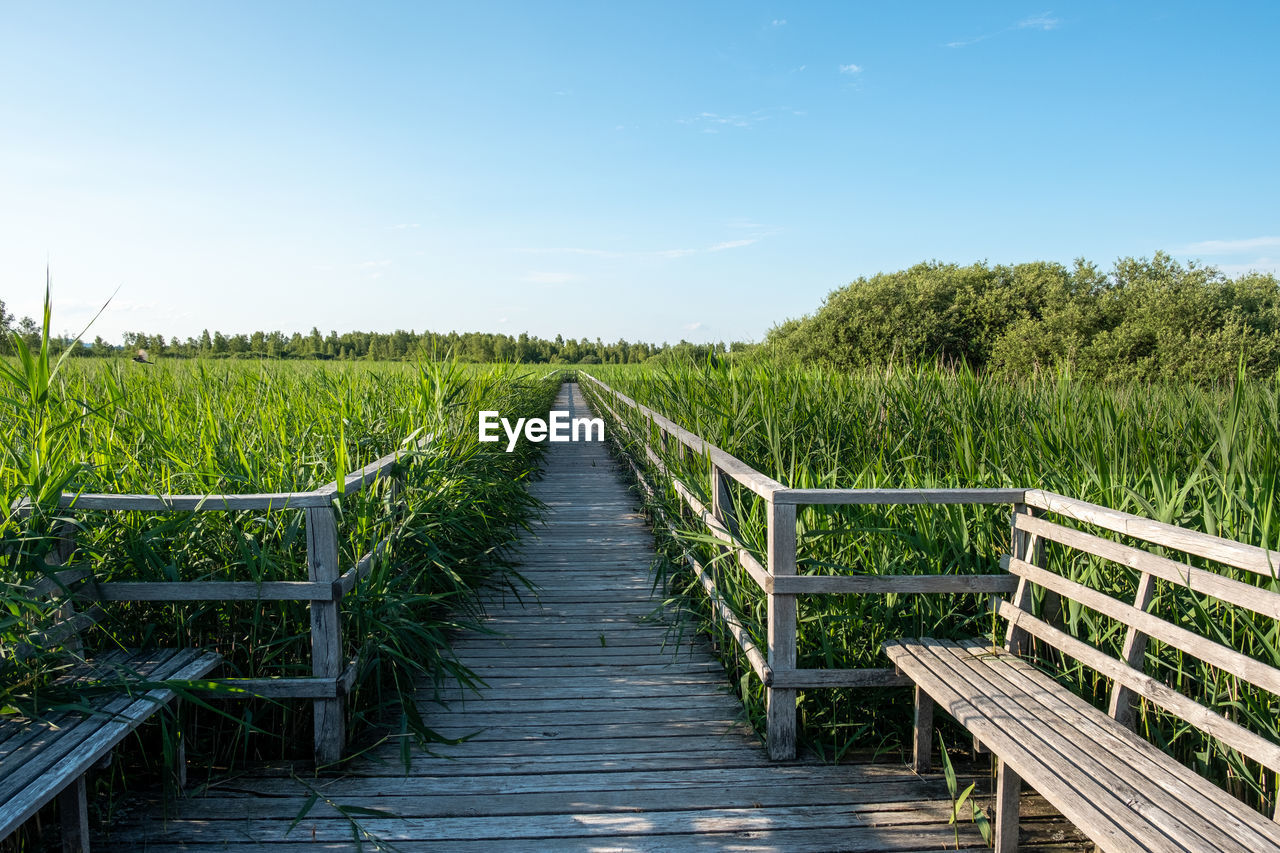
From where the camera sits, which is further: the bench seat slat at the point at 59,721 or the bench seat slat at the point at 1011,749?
the bench seat slat at the point at 59,721

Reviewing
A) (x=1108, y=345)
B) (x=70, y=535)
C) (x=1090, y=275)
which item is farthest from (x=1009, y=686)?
(x=1090, y=275)

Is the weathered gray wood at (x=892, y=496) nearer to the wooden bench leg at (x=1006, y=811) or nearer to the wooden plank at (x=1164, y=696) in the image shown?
the wooden plank at (x=1164, y=696)

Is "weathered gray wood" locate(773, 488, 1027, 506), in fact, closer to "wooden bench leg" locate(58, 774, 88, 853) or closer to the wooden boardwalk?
the wooden boardwalk

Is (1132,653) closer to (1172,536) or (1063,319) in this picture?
(1172,536)

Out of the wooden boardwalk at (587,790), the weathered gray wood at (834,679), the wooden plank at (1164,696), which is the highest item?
the wooden plank at (1164,696)

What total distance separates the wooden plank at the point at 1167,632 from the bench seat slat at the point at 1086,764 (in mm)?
296

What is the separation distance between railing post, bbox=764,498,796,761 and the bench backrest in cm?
81

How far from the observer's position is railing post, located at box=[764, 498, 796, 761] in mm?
2562

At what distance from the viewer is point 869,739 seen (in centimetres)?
274

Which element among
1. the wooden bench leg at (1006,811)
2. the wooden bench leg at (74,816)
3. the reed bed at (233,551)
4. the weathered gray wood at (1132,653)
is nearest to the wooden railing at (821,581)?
the weathered gray wood at (1132,653)

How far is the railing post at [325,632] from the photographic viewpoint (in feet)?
8.13

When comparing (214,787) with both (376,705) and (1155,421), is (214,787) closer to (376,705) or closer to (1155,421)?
(376,705)

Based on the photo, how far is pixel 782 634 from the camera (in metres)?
2.61

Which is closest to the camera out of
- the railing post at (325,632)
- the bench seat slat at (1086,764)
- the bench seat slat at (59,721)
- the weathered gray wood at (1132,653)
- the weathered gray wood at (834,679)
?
the bench seat slat at (1086,764)
